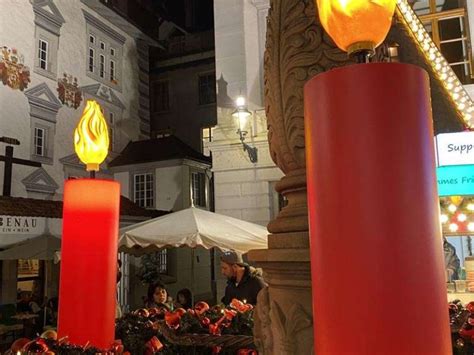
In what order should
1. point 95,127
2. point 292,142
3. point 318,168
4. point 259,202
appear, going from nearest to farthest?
point 318,168
point 292,142
point 95,127
point 259,202

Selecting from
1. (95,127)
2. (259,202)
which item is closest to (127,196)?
(259,202)

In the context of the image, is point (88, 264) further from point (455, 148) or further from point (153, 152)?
point (153, 152)

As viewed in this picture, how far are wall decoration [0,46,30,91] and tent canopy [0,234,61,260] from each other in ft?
16.1

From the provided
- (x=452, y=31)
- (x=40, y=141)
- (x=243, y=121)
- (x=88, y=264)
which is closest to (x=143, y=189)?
(x=40, y=141)

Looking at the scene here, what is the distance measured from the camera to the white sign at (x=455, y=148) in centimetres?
600

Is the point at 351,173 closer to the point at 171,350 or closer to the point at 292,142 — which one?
the point at 292,142

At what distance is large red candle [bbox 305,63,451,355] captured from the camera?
0.96 meters

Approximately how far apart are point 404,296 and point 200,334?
157 cm

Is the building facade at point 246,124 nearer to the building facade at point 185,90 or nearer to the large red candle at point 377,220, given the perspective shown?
the large red candle at point 377,220

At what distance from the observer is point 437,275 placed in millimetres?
998

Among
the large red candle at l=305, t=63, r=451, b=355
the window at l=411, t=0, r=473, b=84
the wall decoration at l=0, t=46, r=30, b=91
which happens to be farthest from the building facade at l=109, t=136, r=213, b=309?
the large red candle at l=305, t=63, r=451, b=355

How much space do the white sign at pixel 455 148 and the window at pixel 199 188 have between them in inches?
463

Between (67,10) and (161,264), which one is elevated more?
(67,10)

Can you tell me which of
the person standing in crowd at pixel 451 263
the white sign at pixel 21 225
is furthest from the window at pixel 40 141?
the person standing in crowd at pixel 451 263
